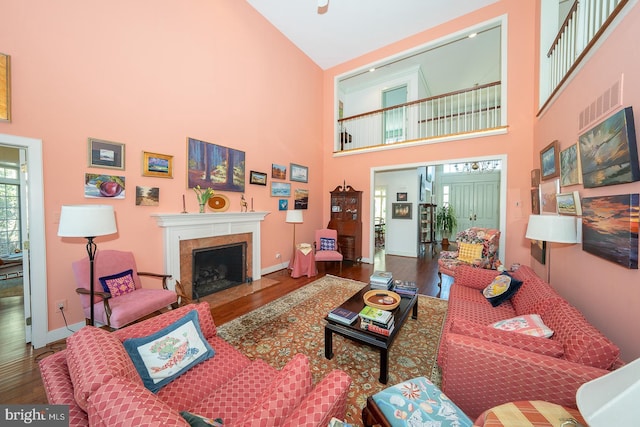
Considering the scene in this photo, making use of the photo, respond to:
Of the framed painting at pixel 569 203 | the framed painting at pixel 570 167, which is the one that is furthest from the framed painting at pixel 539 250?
the framed painting at pixel 570 167

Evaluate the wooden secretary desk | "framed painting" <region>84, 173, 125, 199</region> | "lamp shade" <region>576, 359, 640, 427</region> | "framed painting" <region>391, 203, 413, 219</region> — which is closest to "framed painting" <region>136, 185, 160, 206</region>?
"framed painting" <region>84, 173, 125, 199</region>

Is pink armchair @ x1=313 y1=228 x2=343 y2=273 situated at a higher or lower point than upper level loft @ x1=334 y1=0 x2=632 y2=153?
lower

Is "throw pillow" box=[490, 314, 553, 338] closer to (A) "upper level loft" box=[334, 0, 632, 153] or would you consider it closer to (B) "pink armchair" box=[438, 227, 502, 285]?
(B) "pink armchair" box=[438, 227, 502, 285]

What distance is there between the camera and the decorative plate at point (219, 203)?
12.7 ft

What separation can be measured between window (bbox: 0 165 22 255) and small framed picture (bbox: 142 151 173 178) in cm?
529

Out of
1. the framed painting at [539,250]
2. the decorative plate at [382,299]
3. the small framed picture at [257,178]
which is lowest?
the decorative plate at [382,299]

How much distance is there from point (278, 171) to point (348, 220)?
216 centimetres

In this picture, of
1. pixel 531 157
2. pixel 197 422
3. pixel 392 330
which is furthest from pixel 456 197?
pixel 197 422

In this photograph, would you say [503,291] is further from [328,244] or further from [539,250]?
[328,244]

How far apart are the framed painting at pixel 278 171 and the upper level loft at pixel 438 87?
6.07 ft

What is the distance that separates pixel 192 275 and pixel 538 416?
3.89 metres

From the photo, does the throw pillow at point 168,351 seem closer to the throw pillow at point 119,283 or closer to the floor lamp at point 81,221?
the floor lamp at point 81,221

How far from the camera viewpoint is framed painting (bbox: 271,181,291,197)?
16.2 ft

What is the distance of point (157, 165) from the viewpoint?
3135 millimetres
